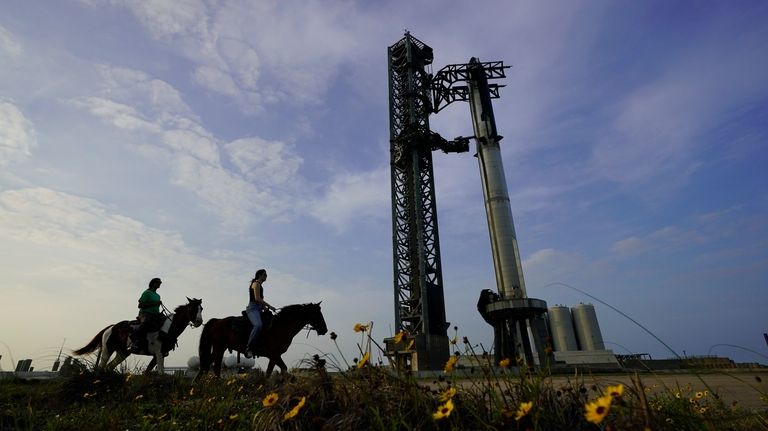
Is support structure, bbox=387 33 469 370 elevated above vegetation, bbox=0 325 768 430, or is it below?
above

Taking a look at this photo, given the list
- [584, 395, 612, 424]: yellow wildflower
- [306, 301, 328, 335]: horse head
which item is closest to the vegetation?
[584, 395, 612, 424]: yellow wildflower

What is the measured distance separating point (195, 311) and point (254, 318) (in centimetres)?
276

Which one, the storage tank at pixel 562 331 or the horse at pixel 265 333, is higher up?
the storage tank at pixel 562 331

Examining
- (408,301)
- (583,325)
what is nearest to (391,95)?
(408,301)

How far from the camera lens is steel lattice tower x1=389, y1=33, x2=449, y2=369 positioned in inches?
1193

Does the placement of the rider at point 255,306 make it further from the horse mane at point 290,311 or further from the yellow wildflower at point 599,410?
the yellow wildflower at point 599,410

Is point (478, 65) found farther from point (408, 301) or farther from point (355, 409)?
point (355, 409)

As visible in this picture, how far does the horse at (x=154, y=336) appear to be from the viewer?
1096 cm

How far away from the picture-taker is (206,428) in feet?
13.1

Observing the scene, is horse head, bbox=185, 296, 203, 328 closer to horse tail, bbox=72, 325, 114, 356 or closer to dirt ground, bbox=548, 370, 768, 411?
horse tail, bbox=72, 325, 114, 356

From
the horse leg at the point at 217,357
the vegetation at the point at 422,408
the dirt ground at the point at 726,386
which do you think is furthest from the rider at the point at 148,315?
the dirt ground at the point at 726,386

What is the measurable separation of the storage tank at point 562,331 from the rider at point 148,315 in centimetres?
4781

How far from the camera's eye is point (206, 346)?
33.5ft

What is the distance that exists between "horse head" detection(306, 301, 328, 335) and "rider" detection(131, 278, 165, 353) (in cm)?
457
